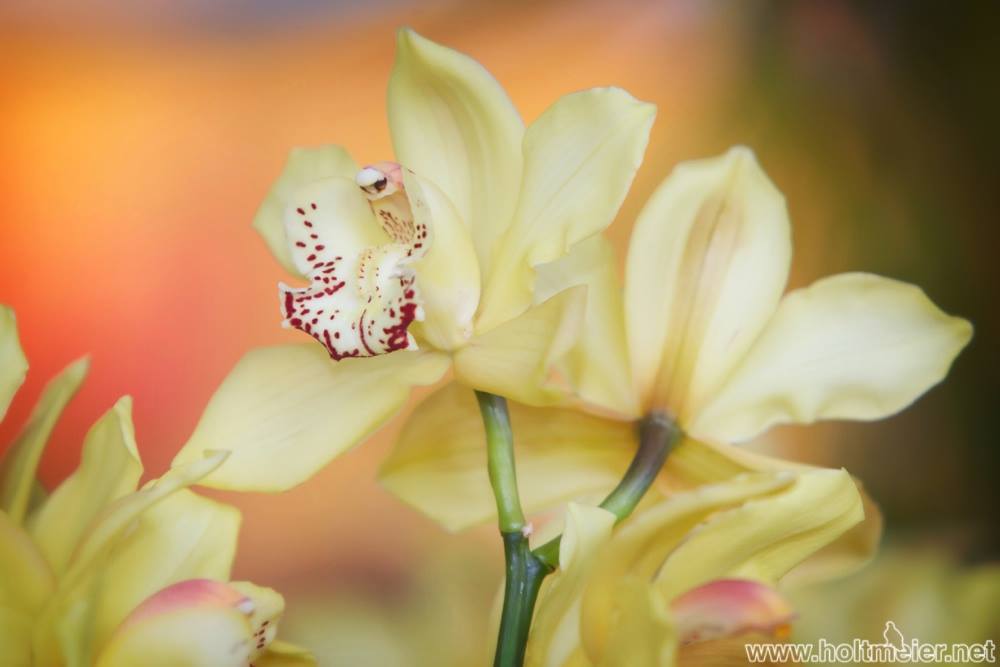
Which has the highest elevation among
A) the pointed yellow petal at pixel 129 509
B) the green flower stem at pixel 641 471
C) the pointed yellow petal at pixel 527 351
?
the pointed yellow petal at pixel 527 351

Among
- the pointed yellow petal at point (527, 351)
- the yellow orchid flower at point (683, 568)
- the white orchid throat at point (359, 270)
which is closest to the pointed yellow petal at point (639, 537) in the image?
the yellow orchid flower at point (683, 568)

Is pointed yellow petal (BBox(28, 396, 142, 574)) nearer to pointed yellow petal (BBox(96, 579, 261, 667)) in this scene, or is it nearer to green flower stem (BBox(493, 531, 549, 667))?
pointed yellow petal (BBox(96, 579, 261, 667))

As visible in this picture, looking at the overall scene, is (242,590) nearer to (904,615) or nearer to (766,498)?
(766,498)

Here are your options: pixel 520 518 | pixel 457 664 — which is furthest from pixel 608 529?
pixel 457 664

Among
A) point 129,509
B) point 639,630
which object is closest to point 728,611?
point 639,630

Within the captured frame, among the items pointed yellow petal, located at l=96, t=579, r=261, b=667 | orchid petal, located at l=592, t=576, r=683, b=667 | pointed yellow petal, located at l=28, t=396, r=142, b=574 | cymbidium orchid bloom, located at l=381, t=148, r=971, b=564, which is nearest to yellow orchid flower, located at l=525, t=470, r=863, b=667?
orchid petal, located at l=592, t=576, r=683, b=667

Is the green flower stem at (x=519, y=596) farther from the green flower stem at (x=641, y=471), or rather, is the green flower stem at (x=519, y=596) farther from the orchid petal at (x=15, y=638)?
the orchid petal at (x=15, y=638)
